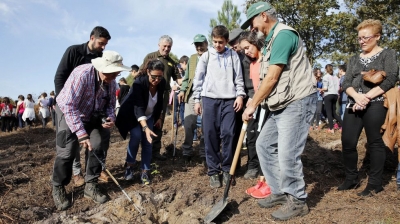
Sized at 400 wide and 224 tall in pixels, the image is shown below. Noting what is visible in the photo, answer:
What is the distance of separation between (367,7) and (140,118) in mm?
16228

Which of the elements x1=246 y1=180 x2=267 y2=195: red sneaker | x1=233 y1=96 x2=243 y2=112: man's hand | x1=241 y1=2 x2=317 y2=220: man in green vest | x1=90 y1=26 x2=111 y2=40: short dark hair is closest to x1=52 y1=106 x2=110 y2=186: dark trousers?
x1=90 y1=26 x2=111 y2=40: short dark hair

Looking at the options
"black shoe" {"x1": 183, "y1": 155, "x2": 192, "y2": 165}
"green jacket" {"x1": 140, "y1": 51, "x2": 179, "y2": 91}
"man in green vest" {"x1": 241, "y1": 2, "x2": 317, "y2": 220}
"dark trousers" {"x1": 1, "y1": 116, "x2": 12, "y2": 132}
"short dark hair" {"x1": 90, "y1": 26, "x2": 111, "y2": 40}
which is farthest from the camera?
"dark trousers" {"x1": 1, "y1": 116, "x2": 12, "y2": 132}

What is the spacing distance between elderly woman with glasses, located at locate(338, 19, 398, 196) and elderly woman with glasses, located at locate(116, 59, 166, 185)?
2.49 metres

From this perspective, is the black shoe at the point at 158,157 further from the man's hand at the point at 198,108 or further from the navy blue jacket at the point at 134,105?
the man's hand at the point at 198,108

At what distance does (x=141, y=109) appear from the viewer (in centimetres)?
431

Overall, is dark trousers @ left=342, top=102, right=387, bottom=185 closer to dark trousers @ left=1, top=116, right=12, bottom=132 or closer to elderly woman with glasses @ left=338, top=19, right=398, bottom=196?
elderly woman with glasses @ left=338, top=19, right=398, bottom=196

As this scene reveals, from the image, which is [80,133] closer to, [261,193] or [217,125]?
[217,125]

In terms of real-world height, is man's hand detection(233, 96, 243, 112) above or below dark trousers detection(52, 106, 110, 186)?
above

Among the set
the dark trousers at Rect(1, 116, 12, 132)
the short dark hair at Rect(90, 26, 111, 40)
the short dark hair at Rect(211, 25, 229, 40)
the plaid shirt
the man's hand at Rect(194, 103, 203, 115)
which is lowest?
the dark trousers at Rect(1, 116, 12, 132)

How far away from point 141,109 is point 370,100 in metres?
2.85

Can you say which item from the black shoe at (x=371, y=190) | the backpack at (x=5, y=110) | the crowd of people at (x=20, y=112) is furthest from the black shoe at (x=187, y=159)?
the backpack at (x=5, y=110)

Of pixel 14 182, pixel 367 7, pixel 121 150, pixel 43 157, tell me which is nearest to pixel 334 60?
pixel 367 7

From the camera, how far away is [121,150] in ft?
22.6

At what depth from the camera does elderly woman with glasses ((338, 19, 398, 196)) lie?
3650 millimetres
